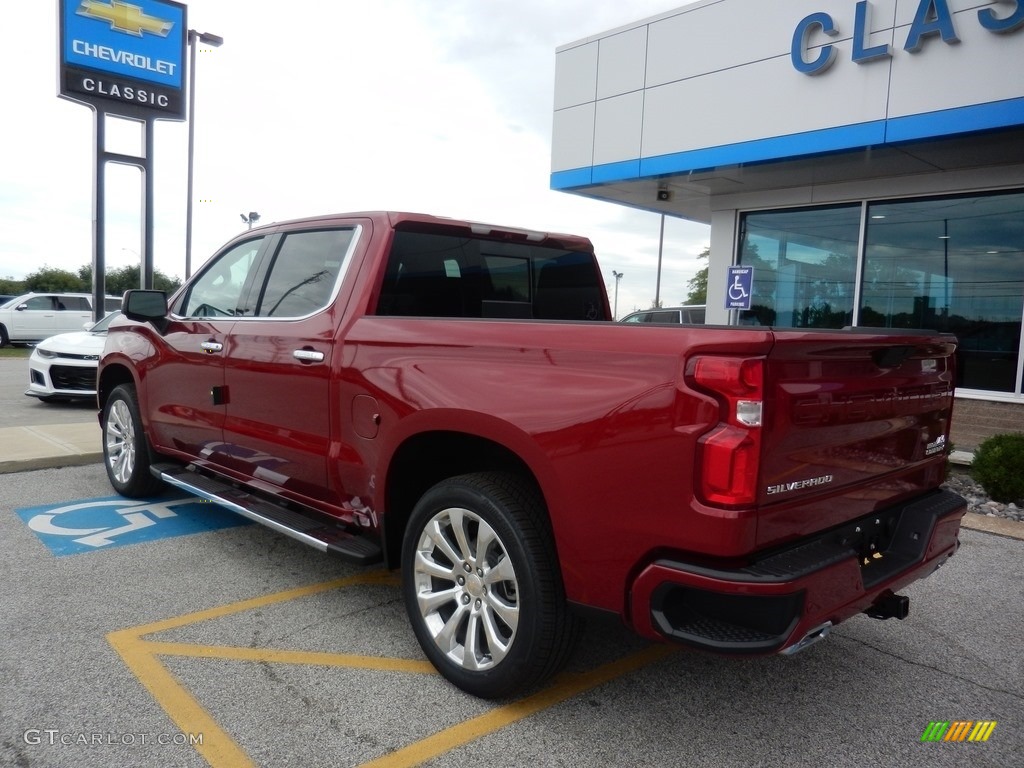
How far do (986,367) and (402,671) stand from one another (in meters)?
8.30

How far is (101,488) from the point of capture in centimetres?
588

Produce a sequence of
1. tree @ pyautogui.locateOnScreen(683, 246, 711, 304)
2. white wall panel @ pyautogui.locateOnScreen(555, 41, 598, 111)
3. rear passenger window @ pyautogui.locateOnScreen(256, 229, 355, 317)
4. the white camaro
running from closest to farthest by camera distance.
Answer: rear passenger window @ pyautogui.locateOnScreen(256, 229, 355, 317) → the white camaro → white wall panel @ pyautogui.locateOnScreen(555, 41, 598, 111) → tree @ pyautogui.locateOnScreen(683, 246, 711, 304)

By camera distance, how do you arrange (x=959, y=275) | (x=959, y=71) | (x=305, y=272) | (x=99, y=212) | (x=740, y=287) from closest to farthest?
(x=305, y=272)
(x=959, y=71)
(x=959, y=275)
(x=740, y=287)
(x=99, y=212)

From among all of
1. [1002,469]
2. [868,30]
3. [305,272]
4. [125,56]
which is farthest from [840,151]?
[125,56]

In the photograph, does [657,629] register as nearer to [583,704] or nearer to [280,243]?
[583,704]

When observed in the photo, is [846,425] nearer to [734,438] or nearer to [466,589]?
[734,438]

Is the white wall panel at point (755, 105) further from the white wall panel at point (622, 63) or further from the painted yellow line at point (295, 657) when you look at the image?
the painted yellow line at point (295, 657)

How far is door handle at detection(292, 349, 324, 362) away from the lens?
353 cm

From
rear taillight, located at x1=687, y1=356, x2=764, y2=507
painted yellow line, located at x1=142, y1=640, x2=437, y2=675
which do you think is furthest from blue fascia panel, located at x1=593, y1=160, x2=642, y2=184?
rear taillight, located at x1=687, y1=356, x2=764, y2=507

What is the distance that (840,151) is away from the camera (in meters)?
8.45

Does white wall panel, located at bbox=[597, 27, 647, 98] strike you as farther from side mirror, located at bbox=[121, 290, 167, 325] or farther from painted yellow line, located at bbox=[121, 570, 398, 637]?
painted yellow line, located at bbox=[121, 570, 398, 637]

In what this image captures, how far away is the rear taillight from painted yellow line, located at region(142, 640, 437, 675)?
5.25 feet

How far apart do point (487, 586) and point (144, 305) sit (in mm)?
3161

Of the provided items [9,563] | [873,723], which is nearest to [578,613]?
[873,723]
